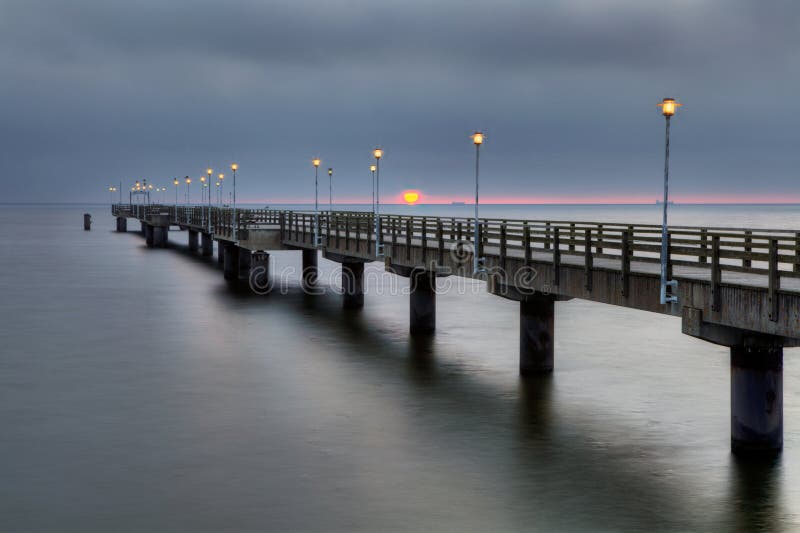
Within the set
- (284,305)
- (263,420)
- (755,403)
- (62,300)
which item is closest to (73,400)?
(263,420)

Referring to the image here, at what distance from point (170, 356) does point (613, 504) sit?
21.8 meters

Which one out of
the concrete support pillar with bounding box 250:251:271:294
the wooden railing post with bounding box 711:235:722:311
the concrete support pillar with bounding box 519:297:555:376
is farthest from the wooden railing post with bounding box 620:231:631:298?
the concrete support pillar with bounding box 250:251:271:294

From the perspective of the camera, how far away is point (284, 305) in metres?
54.2

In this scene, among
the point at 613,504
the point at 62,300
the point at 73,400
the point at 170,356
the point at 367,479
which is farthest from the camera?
the point at 62,300

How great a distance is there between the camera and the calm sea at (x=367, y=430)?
1955 centimetres

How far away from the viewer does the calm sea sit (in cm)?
1955

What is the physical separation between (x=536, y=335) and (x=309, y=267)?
35407 mm

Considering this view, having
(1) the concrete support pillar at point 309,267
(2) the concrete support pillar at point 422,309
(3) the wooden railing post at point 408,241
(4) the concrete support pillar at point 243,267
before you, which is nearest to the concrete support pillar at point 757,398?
(3) the wooden railing post at point 408,241

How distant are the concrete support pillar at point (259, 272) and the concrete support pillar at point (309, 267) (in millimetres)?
3177

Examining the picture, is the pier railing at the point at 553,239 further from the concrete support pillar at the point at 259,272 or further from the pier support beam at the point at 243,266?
the concrete support pillar at the point at 259,272

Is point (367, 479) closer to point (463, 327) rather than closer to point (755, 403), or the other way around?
point (755, 403)

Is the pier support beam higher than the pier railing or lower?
lower

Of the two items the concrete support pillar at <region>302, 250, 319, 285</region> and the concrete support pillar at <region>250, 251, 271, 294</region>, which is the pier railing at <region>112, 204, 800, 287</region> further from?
the concrete support pillar at <region>302, 250, 319, 285</region>

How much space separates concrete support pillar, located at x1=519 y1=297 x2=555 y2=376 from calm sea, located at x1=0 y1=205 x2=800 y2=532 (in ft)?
2.08
